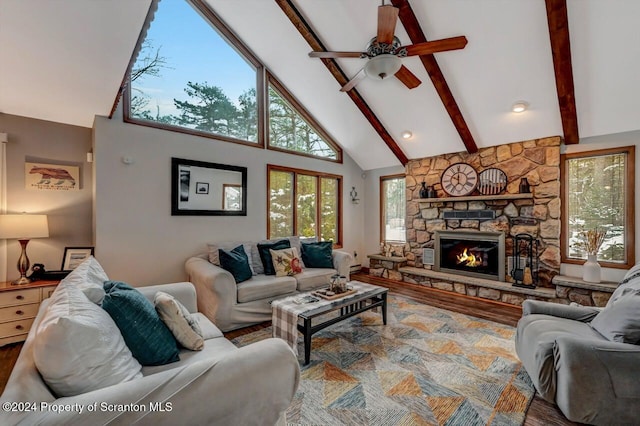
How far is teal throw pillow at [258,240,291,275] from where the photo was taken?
3.80 meters

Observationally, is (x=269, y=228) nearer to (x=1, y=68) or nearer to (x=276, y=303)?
(x=276, y=303)

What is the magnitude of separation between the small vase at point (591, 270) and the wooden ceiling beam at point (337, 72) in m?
3.08

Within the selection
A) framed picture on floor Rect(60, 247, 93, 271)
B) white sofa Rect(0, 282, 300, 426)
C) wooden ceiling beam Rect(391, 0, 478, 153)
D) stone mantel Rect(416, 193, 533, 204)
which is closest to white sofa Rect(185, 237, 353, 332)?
framed picture on floor Rect(60, 247, 93, 271)

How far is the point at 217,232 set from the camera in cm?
411

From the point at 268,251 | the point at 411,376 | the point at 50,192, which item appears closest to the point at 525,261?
the point at 411,376

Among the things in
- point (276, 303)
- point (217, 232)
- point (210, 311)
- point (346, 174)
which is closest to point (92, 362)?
point (276, 303)

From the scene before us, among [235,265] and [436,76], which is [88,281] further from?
[436,76]

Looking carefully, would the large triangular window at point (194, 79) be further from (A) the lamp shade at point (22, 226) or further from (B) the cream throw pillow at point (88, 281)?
(B) the cream throw pillow at point (88, 281)

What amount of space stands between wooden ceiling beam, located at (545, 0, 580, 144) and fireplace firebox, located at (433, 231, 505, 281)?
66.1 inches

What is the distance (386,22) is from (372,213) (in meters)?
4.31

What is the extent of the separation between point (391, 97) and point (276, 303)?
11.5ft

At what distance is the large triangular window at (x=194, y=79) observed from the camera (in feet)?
11.9

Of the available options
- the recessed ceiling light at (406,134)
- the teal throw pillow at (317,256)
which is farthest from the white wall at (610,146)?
the teal throw pillow at (317,256)

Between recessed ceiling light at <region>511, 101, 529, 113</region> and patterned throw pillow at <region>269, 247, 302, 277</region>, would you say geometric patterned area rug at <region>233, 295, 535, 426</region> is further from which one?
recessed ceiling light at <region>511, 101, 529, 113</region>
